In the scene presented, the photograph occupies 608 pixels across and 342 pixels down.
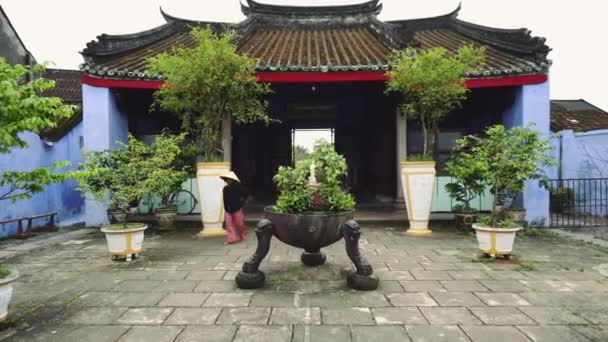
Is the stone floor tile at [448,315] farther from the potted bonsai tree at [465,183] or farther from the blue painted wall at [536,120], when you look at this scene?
the blue painted wall at [536,120]

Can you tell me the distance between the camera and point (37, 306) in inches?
124

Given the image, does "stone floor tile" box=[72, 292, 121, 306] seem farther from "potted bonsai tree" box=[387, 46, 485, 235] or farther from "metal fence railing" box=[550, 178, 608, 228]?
"metal fence railing" box=[550, 178, 608, 228]

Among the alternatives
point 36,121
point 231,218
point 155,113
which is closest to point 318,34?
point 155,113

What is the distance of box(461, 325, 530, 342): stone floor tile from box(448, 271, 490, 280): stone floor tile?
1290 mm

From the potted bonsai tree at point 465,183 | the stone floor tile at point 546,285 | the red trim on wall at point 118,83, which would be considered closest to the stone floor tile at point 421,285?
the stone floor tile at point 546,285

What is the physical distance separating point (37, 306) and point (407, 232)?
5.61 m

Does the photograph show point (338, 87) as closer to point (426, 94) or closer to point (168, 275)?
point (426, 94)

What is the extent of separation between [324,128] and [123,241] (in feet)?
26.2

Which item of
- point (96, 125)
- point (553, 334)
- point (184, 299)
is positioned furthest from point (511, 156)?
point (96, 125)

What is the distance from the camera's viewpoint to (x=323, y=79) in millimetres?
7426

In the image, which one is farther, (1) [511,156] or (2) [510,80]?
(2) [510,80]

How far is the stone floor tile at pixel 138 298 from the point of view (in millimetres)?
3211

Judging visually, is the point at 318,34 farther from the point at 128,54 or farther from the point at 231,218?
the point at 231,218

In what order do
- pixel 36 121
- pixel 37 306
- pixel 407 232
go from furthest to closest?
pixel 407 232
pixel 37 306
pixel 36 121
